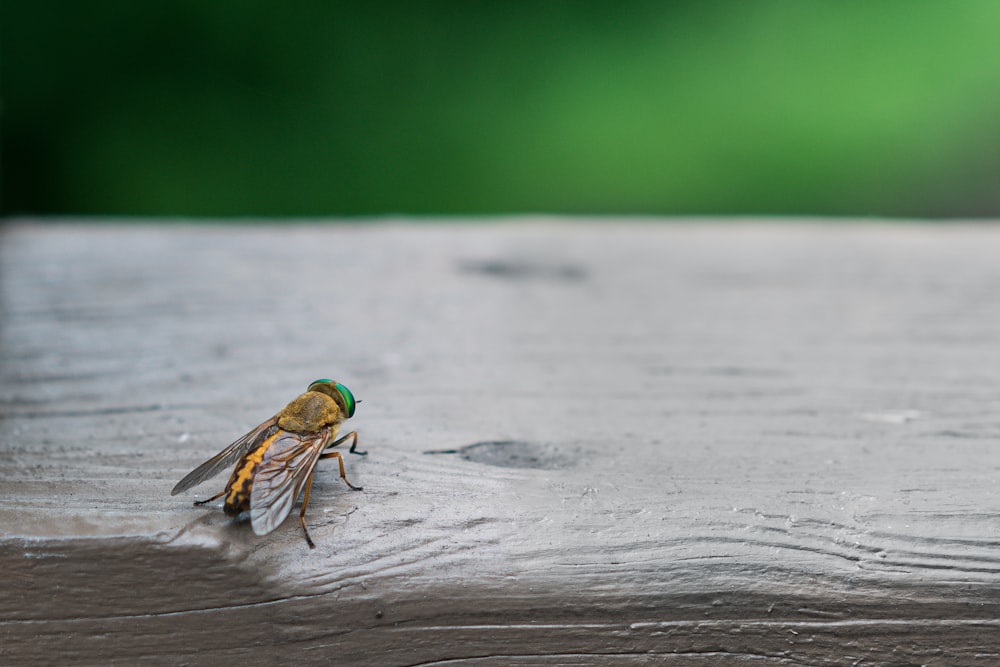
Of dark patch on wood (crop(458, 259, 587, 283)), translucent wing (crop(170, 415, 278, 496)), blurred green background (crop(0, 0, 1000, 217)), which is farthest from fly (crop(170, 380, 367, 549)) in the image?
blurred green background (crop(0, 0, 1000, 217))

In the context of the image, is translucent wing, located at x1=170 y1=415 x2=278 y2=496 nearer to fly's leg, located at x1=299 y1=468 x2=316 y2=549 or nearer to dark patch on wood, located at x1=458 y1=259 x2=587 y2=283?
fly's leg, located at x1=299 y1=468 x2=316 y2=549

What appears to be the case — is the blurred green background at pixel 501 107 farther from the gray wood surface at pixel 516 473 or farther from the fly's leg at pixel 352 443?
the fly's leg at pixel 352 443

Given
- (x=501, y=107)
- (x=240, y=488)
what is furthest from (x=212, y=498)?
(x=501, y=107)

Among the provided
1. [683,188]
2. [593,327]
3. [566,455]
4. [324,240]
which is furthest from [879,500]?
[683,188]

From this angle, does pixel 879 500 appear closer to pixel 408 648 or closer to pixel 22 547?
pixel 408 648

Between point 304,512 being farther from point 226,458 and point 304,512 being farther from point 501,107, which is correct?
point 501,107
